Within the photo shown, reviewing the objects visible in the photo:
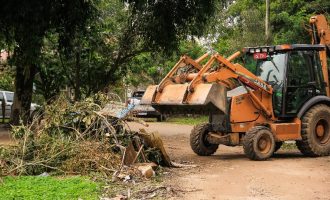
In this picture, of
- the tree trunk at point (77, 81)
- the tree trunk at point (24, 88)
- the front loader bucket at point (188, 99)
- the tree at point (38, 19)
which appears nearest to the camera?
the front loader bucket at point (188, 99)

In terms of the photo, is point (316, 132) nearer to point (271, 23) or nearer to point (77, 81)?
point (77, 81)

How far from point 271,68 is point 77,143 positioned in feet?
18.1

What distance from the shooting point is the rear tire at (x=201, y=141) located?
13.4 meters

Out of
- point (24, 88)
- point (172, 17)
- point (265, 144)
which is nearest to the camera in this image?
point (265, 144)

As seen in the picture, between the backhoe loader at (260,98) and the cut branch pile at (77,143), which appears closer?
the cut branch pile at (77,143)

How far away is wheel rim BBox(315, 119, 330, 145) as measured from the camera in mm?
13540

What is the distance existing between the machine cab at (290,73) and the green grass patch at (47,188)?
19.2 feet

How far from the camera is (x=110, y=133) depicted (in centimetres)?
1083

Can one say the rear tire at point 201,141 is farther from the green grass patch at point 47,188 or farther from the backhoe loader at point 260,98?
the green grass patch at point 47,188

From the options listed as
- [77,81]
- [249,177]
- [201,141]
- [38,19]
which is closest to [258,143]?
[201,141]

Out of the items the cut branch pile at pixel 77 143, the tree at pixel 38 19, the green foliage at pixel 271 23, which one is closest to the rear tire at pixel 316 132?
the cut branch pile at pixel 77 143

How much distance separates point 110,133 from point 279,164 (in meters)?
3.70

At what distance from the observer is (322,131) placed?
44.8 ft

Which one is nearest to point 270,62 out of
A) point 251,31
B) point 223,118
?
point 223,118
